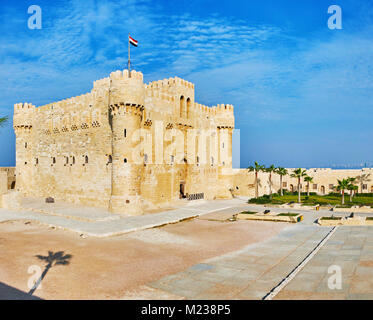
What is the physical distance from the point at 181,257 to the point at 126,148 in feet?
43.8

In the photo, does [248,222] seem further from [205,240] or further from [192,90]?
[192,90]

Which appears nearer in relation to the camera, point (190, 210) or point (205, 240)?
point (205, 240)

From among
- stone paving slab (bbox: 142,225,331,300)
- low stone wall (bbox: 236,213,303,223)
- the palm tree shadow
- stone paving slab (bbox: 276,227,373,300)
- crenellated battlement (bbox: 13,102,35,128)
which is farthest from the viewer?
crenellated battlement (bbox: 13,102,35,128)

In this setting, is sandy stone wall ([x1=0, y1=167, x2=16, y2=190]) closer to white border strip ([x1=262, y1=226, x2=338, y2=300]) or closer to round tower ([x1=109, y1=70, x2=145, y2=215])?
round tower ([x1=109, y1=70, x2=145, y2=215])

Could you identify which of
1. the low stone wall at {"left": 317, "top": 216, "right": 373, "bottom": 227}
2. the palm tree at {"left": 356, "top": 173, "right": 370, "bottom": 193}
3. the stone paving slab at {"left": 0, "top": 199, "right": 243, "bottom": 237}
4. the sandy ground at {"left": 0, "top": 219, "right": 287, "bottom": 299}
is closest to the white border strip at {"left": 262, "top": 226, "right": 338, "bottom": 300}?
the sandy ground at {"left": 0, "top": 219, "right": 287, "bottom": 299}

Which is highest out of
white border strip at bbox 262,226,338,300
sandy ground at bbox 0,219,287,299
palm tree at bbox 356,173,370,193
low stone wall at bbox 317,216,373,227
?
palm tree at bbox 356,173,370,193

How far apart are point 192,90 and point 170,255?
23405 millimetres

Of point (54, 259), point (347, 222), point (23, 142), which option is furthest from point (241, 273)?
point (23, 142)

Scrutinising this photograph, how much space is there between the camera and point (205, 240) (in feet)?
57.4

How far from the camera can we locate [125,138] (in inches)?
987

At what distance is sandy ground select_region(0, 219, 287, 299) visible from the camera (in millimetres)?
10391

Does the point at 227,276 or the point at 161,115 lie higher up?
the point at 161,115

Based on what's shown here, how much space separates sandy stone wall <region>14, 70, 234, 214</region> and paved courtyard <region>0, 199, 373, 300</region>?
16.3 feet

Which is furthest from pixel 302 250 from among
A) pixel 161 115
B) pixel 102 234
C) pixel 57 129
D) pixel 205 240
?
pixel 57 129
